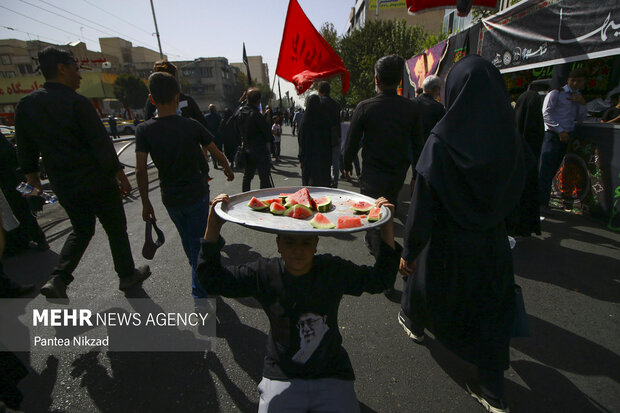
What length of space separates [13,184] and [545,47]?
9995 millimetres

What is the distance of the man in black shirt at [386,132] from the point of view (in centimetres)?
324

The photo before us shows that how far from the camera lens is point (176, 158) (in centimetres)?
270

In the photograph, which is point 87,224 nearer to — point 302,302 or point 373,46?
point 302,302

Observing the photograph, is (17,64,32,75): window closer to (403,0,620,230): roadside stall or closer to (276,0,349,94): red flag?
(276,0,349,94): red flag

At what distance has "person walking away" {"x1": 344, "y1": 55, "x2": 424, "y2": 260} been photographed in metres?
3.24

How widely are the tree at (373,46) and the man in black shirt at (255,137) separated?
72.1ft

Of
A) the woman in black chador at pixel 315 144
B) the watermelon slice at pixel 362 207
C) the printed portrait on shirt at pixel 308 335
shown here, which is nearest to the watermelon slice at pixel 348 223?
the watermelon slice at pixel 362 207

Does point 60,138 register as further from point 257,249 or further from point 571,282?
point 571,282

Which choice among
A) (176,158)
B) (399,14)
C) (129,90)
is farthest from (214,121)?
(129,90)

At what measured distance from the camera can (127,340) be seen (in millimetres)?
2787

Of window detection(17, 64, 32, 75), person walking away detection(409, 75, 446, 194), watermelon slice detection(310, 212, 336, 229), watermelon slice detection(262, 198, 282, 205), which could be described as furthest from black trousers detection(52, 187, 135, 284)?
window detection(17, 64, 32, 75)

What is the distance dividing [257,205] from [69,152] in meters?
2.42

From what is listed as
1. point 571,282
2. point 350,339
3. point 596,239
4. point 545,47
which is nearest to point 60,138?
point 350,339

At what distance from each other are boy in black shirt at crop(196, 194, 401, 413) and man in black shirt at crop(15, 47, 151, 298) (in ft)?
7.21
